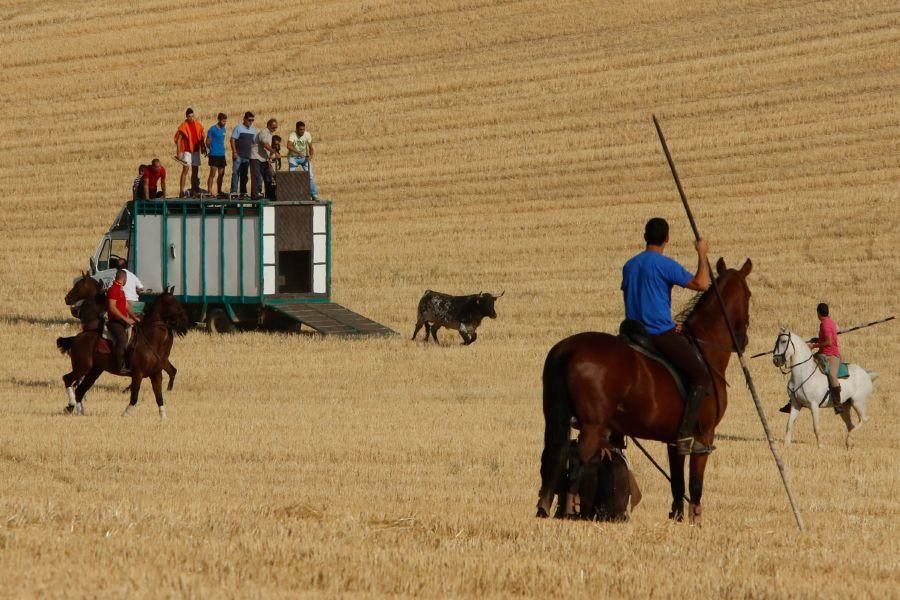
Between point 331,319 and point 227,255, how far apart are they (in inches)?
112

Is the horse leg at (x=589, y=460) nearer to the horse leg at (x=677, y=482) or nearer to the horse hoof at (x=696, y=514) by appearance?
the horse leg at (x=677, y=482)

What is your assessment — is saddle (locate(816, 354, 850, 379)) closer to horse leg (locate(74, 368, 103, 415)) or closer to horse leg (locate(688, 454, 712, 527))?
Answer: horse leg (locate(688, 454, 712, 527))

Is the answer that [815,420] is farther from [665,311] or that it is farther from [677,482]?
[665,311]

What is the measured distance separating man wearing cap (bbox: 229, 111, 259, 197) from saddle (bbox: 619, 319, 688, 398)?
20.4 meters

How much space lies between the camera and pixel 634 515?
13.0 meters

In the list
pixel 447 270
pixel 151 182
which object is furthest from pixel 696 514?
pixel 447 270

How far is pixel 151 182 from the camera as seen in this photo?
3278 cm

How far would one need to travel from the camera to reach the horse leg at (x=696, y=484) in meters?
12.1

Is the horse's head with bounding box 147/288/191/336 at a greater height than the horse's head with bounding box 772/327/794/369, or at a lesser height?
greater

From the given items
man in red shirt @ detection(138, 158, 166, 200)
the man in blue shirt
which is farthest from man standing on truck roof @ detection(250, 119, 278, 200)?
the man in blue shirt

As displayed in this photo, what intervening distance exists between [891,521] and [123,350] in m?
10.6

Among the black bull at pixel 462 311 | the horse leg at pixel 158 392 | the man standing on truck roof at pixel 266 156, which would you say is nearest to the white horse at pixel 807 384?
the horse leg at pixel 158 392

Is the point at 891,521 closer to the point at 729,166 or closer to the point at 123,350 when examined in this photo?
the point at 123,350

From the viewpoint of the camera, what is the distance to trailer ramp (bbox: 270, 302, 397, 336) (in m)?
29.8
